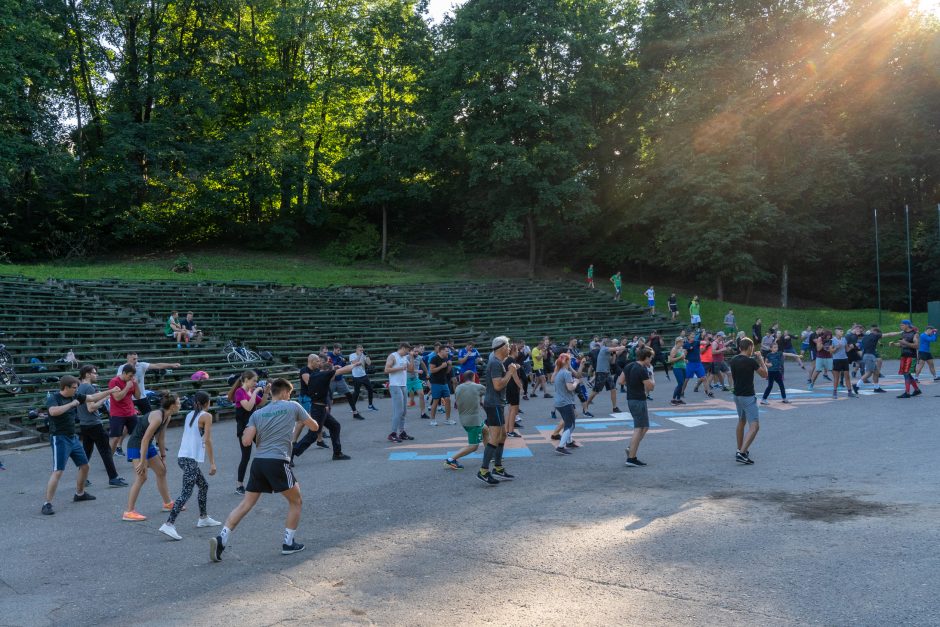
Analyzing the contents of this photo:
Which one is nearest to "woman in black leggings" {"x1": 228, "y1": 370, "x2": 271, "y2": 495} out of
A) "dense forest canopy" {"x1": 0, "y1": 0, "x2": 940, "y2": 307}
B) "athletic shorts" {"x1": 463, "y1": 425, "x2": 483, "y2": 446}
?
"athletic shorts" {"x1": 463, "y1": 425, "x2": 483, "y2": 446}

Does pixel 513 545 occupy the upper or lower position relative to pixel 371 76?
lower

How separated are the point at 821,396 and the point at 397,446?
1164 centimetres

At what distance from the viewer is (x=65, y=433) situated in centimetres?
963

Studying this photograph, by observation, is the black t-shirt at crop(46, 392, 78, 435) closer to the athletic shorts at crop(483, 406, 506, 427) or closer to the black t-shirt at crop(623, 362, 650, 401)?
the athletic shorts at crop(483, 406, 506, 427)

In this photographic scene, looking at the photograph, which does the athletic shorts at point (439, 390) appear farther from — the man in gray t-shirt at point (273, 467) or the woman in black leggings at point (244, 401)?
the man in gray t-shirt at point (273, 467)

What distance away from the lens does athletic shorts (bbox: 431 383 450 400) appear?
16125 millimetres

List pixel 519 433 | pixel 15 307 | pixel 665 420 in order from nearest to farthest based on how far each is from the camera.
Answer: pixel 519 433 → pixel 665 420 → pixel 15 307

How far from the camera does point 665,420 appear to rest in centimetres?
1588

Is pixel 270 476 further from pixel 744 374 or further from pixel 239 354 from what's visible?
pixel 239 354

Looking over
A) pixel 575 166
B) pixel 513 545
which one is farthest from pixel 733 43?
pixel 513 545

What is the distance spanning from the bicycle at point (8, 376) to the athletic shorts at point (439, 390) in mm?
9139

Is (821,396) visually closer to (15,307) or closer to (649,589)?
(649,589)

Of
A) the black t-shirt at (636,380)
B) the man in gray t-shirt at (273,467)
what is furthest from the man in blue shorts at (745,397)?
the man in gray t-shirt at (273,467)

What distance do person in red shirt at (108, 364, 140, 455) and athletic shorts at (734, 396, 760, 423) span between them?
885cm
